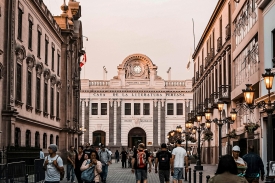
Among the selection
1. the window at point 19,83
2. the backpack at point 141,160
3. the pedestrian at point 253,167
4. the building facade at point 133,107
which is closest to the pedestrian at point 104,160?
the backpack at point 141,160

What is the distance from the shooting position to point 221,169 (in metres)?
7.93

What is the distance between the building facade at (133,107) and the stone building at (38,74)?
57.3 ft

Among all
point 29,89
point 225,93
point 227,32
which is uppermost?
point 227,32

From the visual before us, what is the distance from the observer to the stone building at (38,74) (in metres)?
29.2

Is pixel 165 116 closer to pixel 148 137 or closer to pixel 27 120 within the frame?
pixel 148 137

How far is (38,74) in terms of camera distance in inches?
1521

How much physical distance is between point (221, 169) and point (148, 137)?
6869 cm

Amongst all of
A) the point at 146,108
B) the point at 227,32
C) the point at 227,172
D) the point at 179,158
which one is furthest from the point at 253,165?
the point at 146,108

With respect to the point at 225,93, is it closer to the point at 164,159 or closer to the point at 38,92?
the point at 38,92

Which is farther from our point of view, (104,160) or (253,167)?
(104,160)

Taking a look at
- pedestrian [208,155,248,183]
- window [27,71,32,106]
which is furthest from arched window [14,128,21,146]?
pedestrian [208,155,248,183]

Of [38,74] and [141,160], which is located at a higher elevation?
[38,74]

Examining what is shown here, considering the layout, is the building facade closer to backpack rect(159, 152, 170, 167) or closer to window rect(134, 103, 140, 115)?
window rect(134, 103, 140, 115)

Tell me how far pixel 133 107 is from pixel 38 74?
127 feet
